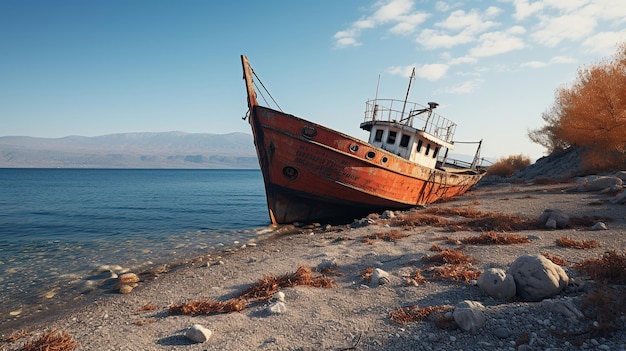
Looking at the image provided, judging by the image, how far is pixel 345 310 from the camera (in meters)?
4.84

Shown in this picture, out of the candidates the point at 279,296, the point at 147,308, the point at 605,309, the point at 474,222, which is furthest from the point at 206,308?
the point at 474,222

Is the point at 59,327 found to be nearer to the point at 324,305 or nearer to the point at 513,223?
the point at 324,305

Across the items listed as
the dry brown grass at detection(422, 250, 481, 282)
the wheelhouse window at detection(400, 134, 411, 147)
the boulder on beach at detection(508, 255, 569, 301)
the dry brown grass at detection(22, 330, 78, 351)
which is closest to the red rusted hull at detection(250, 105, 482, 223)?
the wheelhouse window at detection(400, 134, 411, 147)

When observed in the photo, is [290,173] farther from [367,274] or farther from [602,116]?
[602,116]

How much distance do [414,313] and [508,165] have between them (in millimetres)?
48146

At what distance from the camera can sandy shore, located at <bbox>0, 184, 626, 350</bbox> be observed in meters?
3.65

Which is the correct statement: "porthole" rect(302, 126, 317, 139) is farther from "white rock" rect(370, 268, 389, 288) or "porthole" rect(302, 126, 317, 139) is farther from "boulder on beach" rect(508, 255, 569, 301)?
"boulder on beach" rect(508, 255, 569, 301)

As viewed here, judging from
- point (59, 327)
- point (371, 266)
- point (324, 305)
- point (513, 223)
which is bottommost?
point (59, 327)

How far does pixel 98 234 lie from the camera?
1423 cm

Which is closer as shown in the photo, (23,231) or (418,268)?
(418,268)

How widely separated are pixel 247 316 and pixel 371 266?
3033mm

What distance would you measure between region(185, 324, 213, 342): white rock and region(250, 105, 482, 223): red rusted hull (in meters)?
9.01

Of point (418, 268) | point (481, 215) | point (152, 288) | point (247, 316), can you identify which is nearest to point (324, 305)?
point (247, 316)

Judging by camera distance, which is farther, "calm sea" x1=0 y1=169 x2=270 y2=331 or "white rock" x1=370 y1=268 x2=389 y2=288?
"calm sea" x1=0 y1=169 x2=270 y2=331
